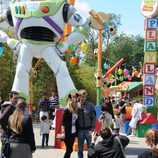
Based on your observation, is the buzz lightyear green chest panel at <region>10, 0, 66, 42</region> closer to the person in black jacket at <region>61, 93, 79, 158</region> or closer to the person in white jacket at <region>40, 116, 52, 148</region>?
the person in white jacket at <region>40, 116, 52, 148</region>

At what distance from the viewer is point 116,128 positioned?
13.8 m

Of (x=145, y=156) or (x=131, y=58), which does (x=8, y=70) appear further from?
(x=131, y=58)

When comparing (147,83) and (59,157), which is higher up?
(147,83)

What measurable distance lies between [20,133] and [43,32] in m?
6.31

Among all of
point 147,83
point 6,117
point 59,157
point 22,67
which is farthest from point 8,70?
point 6,117

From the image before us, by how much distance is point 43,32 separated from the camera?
1166 cm

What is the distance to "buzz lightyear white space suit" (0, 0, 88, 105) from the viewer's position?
11.5m

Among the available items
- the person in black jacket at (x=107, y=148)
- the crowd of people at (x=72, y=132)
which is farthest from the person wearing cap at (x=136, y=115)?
the person in black jacket at (x=107, y=148)

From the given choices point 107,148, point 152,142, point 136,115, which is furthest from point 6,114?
point 136,115

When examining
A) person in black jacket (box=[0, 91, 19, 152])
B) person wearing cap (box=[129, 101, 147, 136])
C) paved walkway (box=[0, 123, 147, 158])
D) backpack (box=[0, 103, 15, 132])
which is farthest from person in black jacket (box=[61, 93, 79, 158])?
person wearing cap (box=[129, 101, 147, 136])

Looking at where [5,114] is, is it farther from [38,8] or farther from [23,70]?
[38,8]

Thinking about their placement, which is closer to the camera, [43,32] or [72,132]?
[72,132]

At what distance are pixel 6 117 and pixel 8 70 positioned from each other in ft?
55.2

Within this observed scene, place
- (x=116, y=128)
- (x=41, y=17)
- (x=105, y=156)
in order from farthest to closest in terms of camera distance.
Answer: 1. (x=116, y=128)
2. (x=41, y=17)
3. (x=105, y=156)
